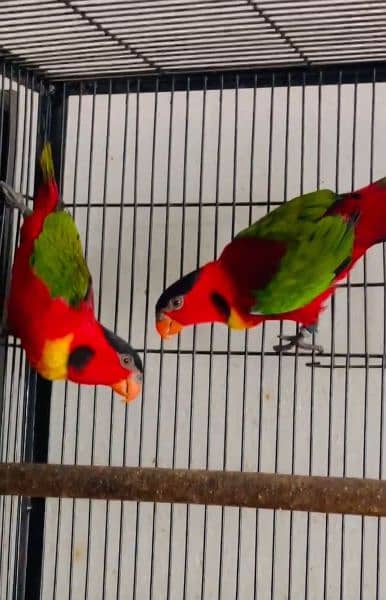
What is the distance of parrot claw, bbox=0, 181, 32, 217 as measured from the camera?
3.84 ft

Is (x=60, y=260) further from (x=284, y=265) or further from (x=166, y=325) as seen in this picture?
(x=284, y=265)

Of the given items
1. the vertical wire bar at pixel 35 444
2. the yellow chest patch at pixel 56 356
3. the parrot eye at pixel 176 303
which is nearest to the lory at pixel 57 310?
the yellow chest patch at pixel 56 356

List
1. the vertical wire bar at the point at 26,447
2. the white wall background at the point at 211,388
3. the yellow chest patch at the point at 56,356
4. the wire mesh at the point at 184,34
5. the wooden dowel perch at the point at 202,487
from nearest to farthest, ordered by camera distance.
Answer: the wooden dowel perch at the point at 202,487
the wire mesh at the point at 184,34
the yellow chest patch at the point at 56,356
the vertical wire bar at the point at 26,447
the white wall background at the point at 211,388

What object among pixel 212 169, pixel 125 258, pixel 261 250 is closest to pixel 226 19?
pixel 261 250

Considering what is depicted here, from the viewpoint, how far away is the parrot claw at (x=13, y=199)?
1172mm

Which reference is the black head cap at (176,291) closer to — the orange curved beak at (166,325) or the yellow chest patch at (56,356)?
the orange curved beak at (166,325)

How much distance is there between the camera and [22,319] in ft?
3.72

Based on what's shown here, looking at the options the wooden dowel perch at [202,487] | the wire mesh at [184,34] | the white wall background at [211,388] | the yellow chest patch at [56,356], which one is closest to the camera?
the wooden dowel perch at [202,487]

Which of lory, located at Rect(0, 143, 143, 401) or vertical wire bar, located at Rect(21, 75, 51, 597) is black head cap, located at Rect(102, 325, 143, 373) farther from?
vertical wire bar, located at Rect(21, 75, 51, 597)

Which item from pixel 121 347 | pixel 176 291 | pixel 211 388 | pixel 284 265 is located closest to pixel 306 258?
pixel 284 265

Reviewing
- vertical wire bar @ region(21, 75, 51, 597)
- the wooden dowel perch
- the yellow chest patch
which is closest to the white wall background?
vertical wire bar @ region(21, 75, 51, 597)

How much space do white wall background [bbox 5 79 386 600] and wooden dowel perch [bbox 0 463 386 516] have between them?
0.52 m

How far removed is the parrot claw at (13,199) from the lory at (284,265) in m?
0.26

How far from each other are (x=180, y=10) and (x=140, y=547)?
3.46 ft
